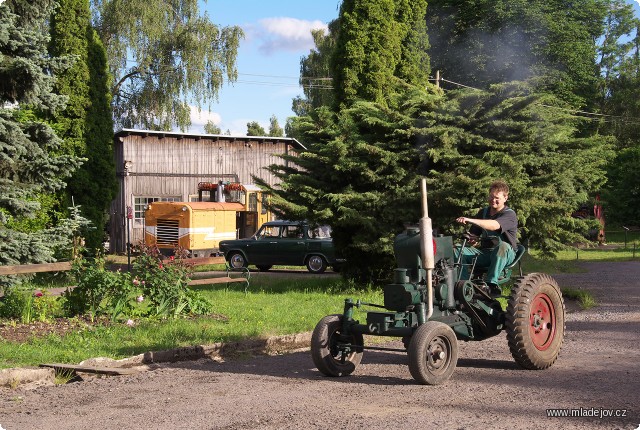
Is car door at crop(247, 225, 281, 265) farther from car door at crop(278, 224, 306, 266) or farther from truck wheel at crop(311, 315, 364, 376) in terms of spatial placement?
truck wheel at crop(311, 315, 364, 376)

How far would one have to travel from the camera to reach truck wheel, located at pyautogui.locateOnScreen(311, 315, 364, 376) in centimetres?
824

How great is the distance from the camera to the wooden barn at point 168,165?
3709 cm

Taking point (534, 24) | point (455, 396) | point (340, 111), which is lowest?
point (455, 396)

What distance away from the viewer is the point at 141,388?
313 inches

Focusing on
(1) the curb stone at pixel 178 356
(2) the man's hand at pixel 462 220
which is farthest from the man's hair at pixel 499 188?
(1) the curb stone at pixel 178 356

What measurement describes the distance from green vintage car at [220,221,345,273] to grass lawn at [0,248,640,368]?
8419 millimetres

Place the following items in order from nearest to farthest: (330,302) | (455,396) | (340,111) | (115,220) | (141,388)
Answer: (455,396), (141,388), (330,302), (340,111), (115,220)

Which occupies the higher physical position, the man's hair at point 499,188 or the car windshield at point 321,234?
the man's hair at point 499,188

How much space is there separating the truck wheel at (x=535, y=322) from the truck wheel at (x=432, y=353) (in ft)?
2.88

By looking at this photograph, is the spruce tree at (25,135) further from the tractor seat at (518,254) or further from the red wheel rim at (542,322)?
the red wheel rim at (542,322)

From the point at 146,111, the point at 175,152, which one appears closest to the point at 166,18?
the point at 146,111

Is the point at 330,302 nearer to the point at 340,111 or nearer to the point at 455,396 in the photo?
the point at 340,111

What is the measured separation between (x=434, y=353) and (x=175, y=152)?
3232cm

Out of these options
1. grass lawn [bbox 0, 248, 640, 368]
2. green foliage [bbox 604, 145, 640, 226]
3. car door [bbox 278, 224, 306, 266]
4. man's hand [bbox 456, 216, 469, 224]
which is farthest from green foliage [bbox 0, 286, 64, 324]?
green foliage [bbox 604, 145, 640, 226]
